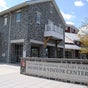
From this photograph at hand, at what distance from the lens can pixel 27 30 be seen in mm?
20375

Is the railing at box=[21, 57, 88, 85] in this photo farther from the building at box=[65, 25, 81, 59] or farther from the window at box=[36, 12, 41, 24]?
the building at box=[65, 25, 81, 59]

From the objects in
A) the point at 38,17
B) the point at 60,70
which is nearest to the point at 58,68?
the point at 60,70

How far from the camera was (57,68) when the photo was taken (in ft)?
34.3

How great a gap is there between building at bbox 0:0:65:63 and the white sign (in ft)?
27.8

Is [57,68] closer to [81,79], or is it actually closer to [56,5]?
[81,79]

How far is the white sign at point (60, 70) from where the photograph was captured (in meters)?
9.33

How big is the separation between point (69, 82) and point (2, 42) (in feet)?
54.4

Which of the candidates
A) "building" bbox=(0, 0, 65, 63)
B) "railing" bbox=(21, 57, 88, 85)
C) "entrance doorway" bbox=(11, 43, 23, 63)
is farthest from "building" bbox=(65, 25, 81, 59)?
"railing" bbox=(21, 57, 88, 85)

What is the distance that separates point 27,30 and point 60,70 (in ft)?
35.9

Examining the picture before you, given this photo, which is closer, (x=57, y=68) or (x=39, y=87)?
(x=39, y=87)

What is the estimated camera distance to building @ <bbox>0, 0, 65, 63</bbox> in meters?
20.7

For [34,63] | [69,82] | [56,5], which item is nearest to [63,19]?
[56,5]

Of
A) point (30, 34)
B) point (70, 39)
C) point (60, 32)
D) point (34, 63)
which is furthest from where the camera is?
point (70, 39)

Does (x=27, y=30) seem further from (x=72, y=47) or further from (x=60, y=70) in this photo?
(x=72, y=47)
